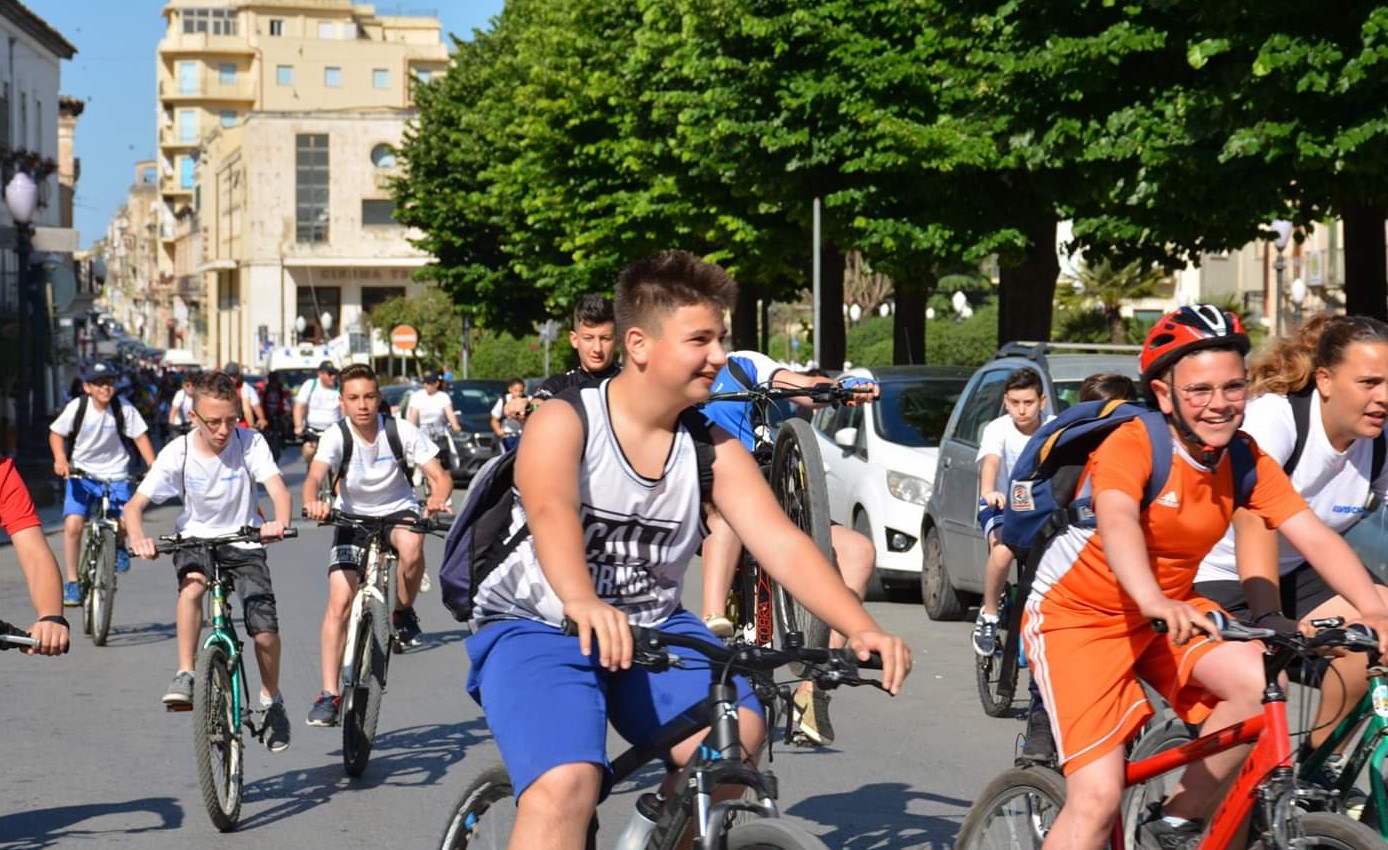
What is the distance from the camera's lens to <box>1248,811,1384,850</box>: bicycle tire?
4.43 metres

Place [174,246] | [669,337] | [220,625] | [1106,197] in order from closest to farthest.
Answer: [669,337] < [220,625] < [1106,197] < [174,246]

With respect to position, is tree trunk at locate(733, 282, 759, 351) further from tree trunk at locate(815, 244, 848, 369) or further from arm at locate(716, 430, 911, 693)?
arm at locate(716, 430, 911, 693)

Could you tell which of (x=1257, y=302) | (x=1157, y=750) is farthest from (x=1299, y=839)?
(x=1257, y=302)

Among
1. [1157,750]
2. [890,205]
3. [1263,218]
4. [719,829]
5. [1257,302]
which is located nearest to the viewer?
[719,829]

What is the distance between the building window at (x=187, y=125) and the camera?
14575 centimetres

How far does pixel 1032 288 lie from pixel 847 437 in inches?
394

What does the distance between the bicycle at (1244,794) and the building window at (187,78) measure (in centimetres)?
14359

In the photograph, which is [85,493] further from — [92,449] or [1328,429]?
[1328,429]

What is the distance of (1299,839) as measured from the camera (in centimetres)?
461

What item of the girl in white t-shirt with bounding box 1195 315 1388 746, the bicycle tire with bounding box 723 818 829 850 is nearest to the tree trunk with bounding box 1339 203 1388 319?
the girl in white t-shirt with bounding box 1195 315 1388 746

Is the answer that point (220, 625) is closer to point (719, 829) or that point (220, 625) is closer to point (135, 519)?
point (135, 519)

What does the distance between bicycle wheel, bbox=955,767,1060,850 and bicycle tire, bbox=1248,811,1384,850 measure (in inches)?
28.3

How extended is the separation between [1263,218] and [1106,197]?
2331 mm

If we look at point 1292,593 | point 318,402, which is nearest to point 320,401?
point 318,402
